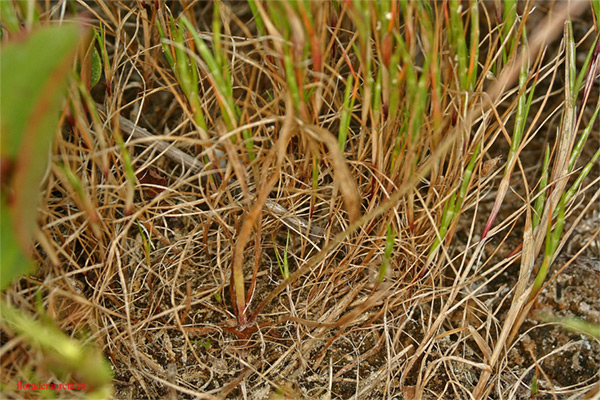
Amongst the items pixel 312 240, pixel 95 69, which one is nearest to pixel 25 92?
pixel 95 69

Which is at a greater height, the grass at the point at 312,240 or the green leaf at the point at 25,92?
the green leaf at the point at 25,92

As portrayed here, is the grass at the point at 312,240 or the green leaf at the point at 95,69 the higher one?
the green leaf at the point at 95,69

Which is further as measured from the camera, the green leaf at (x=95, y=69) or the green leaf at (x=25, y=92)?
the green leaf at (x=95, y=69)

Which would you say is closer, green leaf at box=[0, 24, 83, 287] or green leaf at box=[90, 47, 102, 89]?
green leaf at box=[0, 24, 83, 287]

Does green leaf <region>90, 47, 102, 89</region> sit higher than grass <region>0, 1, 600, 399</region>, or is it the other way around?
green leaf <region>90, 47, 102, 89</region>

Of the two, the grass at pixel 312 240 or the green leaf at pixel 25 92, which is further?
the grass at pixel 312 240

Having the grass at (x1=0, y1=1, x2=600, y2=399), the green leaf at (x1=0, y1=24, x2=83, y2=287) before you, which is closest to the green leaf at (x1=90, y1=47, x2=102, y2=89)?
the grass at (x1=0, y1=1, x2=600, y2=399)

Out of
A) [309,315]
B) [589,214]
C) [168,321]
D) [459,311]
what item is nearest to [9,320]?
[168,321]

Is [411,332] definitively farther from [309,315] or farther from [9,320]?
[9,320]

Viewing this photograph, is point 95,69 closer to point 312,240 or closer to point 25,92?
point 25,92

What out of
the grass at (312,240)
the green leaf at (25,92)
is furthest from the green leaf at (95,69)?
the green leaf at (25,92)

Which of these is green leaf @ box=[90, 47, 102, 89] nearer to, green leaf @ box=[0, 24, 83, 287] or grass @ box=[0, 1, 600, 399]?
grass @ box=[0, 1, 600, 399]

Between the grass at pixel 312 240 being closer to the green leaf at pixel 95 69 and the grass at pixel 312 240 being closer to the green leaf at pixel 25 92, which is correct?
the green leaf at pixel 95 69
